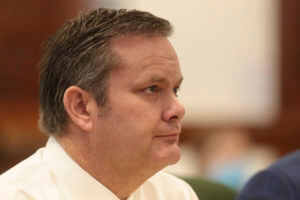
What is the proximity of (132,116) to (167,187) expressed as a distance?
0.46 meters

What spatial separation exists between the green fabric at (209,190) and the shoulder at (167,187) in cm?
24

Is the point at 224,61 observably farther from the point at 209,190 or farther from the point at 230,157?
the point at 209,190

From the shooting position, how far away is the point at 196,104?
237 inches

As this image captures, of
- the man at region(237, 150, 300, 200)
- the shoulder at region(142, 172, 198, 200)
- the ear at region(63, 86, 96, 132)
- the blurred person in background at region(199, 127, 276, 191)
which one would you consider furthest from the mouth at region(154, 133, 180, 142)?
the blurred person in background at region(199, 127, 276, 191)

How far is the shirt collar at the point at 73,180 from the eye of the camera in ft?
6.23

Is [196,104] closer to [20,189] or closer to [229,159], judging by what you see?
[229,159]

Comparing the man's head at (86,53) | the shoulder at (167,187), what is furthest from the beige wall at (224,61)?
the man's head at (86,53)

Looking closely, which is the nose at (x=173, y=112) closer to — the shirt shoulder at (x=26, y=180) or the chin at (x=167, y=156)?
the chin at (x=167, y=156)

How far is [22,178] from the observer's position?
188 cm

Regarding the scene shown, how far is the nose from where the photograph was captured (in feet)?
6.17

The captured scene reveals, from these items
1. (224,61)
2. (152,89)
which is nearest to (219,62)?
(224,61)

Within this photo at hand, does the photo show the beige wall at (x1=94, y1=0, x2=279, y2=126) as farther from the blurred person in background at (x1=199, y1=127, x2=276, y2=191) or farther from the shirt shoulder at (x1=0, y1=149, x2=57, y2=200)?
the shirt shoulder at (x1=0, y1=149, x2=57, y2=200)

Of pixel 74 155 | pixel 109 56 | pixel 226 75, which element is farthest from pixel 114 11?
pixel 226 75

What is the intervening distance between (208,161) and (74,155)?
2922 mm
